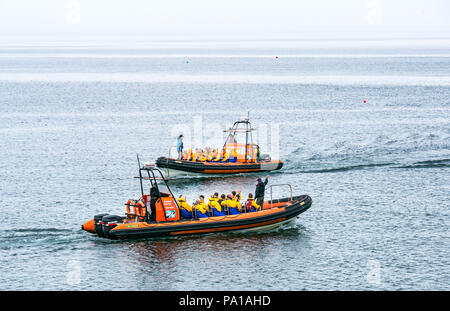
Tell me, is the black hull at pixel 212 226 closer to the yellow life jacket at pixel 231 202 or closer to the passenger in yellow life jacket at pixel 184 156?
the yellow life jacket at pixel 231 202

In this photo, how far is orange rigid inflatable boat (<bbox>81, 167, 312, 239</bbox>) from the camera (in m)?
28.1

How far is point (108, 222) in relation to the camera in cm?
2841

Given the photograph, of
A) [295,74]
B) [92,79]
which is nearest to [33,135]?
[92,79]

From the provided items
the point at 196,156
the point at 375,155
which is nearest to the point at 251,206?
the point at 196,156

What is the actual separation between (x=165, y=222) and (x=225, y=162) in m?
13.4

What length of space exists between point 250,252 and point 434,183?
1657cm

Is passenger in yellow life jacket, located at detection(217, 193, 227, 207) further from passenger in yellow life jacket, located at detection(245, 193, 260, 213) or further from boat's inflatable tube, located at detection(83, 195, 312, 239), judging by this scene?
passenger in yellow life jacket, located at detection(245, 193, 260, 213)

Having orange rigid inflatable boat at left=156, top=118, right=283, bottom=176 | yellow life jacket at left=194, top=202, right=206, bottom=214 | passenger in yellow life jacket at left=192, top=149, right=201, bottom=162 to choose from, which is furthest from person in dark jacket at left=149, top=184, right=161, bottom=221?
passenger in yellow life jacket at left=192, top=149, right=201, bottom=162

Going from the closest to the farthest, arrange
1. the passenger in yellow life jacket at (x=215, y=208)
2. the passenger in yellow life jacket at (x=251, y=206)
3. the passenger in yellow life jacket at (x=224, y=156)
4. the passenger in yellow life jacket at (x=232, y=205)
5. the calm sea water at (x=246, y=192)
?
the calm sea water at (x=246, y=192) < the passenger in yellow life jacket at (x=215, y=208) < the passenger in yellow life jacket at (x=232, y=205) < the passenger in yellow life jacket at (x=251, y=206) < the passenger in yellow life jacket at (x=224, y=156)

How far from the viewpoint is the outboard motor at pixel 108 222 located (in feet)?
92.3

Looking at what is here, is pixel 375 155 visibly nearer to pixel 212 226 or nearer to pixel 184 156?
pixel 184 156

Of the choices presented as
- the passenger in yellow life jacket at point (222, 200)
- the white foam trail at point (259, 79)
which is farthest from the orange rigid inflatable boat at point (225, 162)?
the white foam trail at point (259, 79)

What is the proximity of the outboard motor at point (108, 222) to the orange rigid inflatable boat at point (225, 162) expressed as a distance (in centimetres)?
1165

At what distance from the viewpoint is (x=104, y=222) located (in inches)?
1119
